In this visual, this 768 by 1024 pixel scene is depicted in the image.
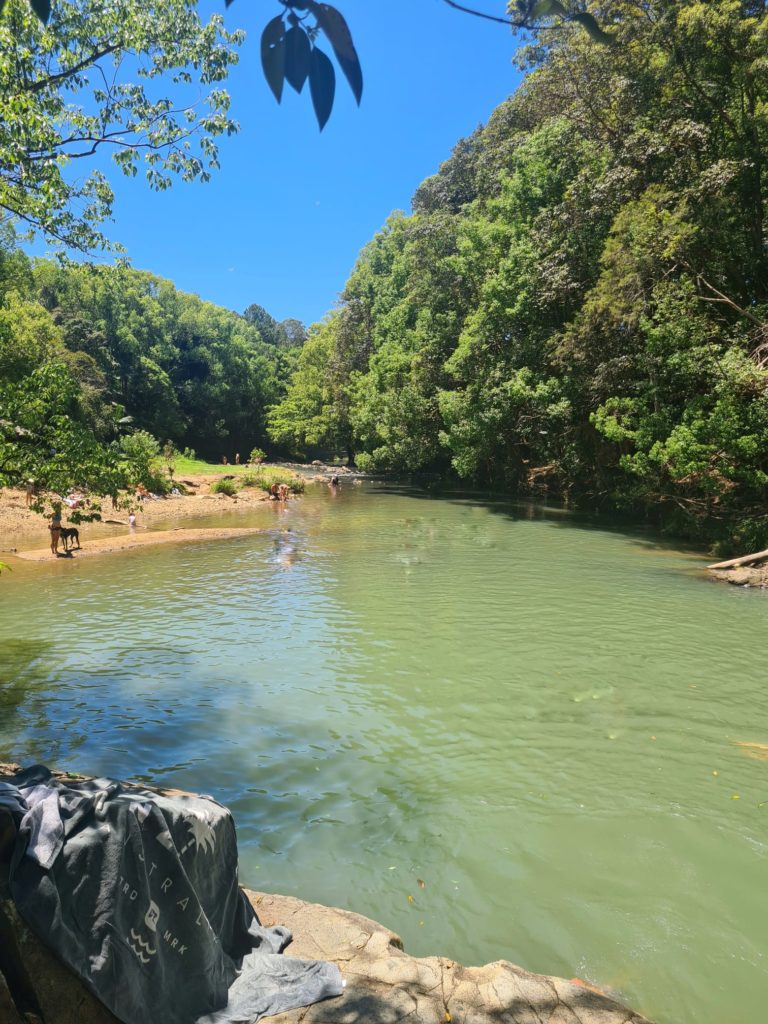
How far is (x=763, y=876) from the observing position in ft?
15.1

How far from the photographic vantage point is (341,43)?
5.16 ft

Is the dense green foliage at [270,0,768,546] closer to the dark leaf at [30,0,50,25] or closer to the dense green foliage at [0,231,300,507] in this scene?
the dense green foliage at [0,231,300,507]

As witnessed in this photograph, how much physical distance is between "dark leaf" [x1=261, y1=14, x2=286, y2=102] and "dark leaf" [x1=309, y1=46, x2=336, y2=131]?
82 mm

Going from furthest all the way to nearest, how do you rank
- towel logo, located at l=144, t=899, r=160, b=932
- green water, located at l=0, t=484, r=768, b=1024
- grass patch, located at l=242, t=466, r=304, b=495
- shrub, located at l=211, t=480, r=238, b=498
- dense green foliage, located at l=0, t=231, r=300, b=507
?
grass patch, located at l=242, t=466, r=304, b=495
shrub, located at l=211, t=480, r=238, b=498
dense green foliage, located at l=0, t=231, r=300, b=507
green water, located at l=0, t=484, r=768, b=1024
towel logo, located at l=144, t=899, r=160, b=932

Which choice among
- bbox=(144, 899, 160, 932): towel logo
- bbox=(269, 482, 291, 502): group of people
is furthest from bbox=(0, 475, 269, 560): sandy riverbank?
bbox=(144, 899, 160, 932): towel logo

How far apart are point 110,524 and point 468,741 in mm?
21604

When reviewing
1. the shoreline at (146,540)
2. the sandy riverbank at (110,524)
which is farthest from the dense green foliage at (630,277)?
the sandy riverbank at (110,524)

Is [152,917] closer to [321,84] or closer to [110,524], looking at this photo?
[321,84]

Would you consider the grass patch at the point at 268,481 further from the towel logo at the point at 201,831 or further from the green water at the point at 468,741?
the towel logo at the point at 201,831

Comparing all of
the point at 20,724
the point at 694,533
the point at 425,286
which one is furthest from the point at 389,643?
the point at 425,286

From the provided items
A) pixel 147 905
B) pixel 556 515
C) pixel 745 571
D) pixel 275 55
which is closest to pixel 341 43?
pixel 275 55

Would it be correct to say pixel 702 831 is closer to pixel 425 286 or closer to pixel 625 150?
pixel 625 150

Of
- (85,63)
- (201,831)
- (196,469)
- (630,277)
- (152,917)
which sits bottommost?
(152,917)

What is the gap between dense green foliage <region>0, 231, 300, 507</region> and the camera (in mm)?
7441
